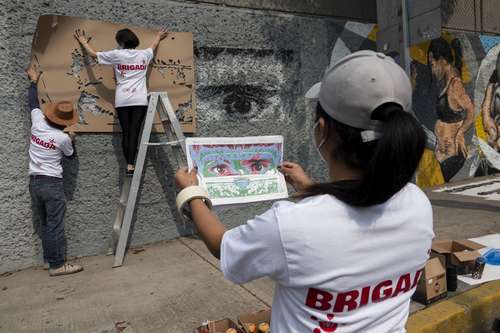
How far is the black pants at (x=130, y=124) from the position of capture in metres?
3.79

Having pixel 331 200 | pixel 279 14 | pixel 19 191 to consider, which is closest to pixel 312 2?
pixel 279 14

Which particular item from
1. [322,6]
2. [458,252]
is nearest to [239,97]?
[322,6]

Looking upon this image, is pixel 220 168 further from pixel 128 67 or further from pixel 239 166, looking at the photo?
pixel 128 67

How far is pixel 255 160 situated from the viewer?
2.47 m

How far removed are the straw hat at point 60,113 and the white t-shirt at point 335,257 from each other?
291 centimetres

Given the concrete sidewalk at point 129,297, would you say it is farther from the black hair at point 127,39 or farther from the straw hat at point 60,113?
the black hair at point 127,39

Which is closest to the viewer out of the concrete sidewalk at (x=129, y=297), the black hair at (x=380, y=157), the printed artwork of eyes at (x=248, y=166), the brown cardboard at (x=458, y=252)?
the black hair at (x=380, y=157)

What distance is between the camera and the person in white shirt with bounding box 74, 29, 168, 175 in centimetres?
374

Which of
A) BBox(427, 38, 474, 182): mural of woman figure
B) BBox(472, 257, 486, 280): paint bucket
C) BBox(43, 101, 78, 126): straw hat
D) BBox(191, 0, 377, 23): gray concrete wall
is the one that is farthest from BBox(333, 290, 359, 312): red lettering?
BBox(427, 38, 474, 182): mural of woman figure

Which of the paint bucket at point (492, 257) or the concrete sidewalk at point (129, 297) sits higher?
the concrete sidewalk at point (129, 297)

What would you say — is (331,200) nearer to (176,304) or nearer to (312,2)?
(176,304)

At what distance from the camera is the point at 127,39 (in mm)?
3754

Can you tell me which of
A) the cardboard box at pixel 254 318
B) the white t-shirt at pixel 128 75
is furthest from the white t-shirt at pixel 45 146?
the cardboard box at pixel 254 318

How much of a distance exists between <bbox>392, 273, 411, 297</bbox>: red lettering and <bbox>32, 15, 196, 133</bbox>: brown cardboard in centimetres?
345
